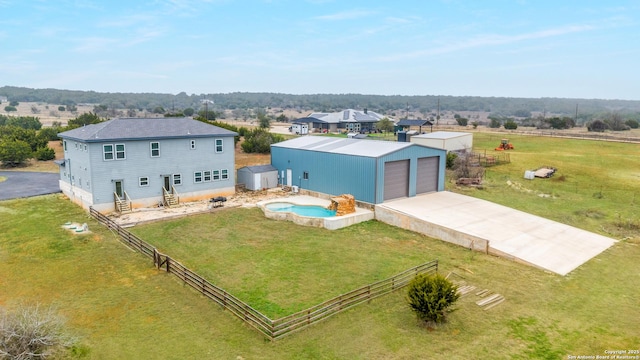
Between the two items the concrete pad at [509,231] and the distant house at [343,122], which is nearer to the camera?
the concrete pad at [509,231]

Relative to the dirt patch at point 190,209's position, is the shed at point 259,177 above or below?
above

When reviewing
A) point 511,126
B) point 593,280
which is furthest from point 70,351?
point 511,126

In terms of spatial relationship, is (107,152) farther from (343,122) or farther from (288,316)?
(343,122)

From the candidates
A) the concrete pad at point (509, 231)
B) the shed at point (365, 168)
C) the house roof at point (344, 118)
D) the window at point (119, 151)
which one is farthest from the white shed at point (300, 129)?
the window at point (119, 151)

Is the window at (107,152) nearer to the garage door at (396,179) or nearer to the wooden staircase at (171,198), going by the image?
the wooden staircase at (171,198)

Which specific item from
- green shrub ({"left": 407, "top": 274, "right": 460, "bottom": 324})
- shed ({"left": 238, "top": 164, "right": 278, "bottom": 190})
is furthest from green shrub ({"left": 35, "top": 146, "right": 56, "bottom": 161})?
green shrub ({"left": 407, "top": 274, "right": 460, "bottom": 324})

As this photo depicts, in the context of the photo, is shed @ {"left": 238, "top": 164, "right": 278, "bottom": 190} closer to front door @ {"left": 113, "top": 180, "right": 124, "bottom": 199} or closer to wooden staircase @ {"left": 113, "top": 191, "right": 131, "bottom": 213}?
wooden staircase @ {"left": 113, "top": 191, "right": 131, "bottom": 213}

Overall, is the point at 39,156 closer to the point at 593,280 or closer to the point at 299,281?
the point at 299,281
